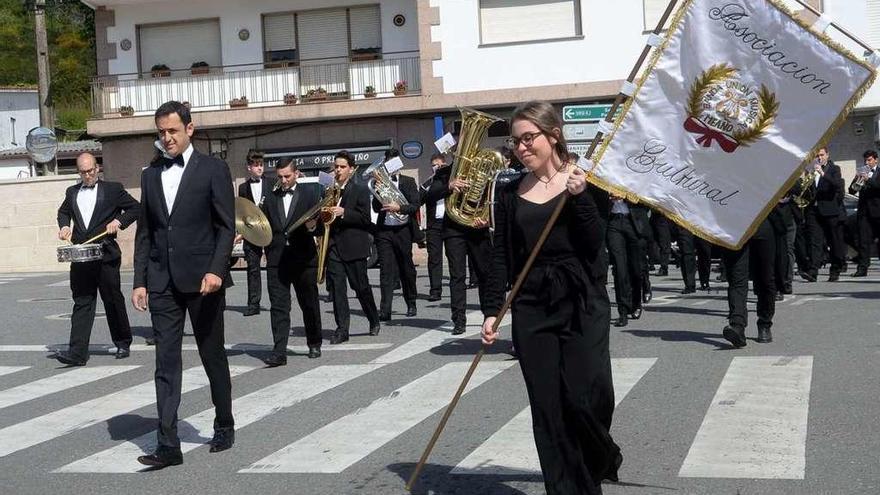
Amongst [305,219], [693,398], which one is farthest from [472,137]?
[693,398]

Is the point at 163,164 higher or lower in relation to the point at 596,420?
higher

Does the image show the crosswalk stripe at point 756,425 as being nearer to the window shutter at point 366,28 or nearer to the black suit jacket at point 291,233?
the black suit jacket at point 291,233

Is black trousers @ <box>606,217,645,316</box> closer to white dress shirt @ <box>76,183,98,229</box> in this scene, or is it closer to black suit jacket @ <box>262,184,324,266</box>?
black suit jacket @ <box>262,184,324,266</box>

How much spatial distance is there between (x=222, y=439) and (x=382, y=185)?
687 cm

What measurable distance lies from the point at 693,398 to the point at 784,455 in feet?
5.99

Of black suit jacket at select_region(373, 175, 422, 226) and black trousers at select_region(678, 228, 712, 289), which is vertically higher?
black suit jacket at select_region(373, 175, 422, 226)

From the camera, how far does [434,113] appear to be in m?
30.4

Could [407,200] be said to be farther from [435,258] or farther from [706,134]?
[706,134]

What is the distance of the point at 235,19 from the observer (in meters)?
32.6

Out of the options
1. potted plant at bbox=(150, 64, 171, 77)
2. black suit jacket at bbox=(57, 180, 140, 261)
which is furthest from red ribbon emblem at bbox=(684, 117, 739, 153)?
potted plant at bbox=(150, 64, 171, 77)

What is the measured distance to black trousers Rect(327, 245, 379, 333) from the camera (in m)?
12.8

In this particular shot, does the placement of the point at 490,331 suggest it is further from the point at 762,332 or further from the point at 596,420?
the point at 762,332

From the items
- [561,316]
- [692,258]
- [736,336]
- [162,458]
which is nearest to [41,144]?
[692,258]

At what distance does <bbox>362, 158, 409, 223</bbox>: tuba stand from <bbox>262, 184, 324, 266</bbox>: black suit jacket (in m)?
1.97
